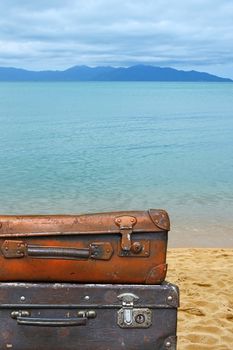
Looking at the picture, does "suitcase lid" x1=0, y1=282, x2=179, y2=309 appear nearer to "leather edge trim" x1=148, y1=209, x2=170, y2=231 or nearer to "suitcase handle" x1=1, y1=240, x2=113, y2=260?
"suitcase handle" x1=1, y1=240, x2=113, y2=260

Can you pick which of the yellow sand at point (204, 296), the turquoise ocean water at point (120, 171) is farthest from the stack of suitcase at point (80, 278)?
the turquoise ocean water at point (120, 171)

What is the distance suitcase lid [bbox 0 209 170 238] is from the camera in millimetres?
3301

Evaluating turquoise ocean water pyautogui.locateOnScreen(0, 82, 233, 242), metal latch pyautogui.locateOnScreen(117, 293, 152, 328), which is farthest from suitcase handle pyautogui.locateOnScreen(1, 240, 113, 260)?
turquoise ocean water pyautogui.locateOnScreen(0, 82, 233, 242)

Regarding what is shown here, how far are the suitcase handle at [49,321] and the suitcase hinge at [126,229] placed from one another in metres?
0.51

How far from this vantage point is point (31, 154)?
86.8 ft

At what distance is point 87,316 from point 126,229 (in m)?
0.58

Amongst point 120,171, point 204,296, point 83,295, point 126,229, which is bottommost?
point 120,171

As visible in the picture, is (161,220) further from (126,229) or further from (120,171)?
(120,171)

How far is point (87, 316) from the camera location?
3.35 meters

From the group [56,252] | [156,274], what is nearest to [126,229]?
[156,274]

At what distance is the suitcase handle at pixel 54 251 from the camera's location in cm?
327

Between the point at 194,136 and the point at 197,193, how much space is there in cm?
2037

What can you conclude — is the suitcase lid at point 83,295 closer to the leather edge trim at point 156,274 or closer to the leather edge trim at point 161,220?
the leather edge trim at point 156,274

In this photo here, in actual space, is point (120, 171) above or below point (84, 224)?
below
